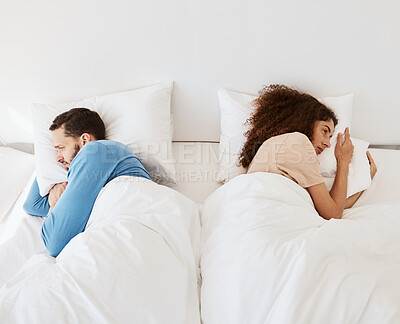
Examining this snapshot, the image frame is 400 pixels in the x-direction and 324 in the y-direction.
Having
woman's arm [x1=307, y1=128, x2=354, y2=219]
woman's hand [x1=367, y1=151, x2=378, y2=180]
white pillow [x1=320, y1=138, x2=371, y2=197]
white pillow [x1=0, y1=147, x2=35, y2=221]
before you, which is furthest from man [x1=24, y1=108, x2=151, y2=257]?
woman's hand [x1=367, y1=151, x2=378, y2=180]

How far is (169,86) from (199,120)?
0.78 feet

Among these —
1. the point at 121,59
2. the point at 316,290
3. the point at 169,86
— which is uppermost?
the point at 121,59

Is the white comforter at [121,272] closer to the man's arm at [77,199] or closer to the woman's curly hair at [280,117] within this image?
the man's arm at [77,199]

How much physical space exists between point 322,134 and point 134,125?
78 centimetres

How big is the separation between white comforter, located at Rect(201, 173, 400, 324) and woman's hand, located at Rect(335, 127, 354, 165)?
277 millimetres

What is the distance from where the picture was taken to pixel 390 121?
165cm

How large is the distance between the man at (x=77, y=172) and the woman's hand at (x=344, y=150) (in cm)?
81

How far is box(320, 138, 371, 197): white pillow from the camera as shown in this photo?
132 cm

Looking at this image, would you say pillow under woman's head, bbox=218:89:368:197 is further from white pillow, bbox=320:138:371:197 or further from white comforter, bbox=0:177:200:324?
white comforter, bbox=0:177:200:324

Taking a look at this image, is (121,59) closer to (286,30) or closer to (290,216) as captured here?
(286,30)

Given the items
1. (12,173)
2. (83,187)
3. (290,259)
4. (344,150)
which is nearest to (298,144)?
(344,150)

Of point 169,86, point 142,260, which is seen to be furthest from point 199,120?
point 142,260

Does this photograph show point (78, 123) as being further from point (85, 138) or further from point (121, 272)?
point (121, 272)

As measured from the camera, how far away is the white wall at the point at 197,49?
139cm
